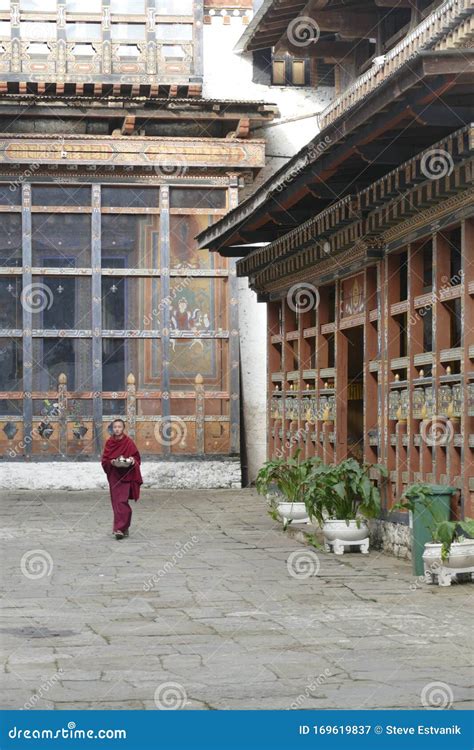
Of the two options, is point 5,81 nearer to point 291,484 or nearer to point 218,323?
point 218,323

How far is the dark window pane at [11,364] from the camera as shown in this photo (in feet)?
69.7

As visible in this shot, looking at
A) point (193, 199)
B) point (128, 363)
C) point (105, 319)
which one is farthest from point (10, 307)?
point (193, 199)

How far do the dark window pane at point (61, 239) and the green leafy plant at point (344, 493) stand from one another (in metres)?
9.37

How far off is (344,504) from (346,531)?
266mm

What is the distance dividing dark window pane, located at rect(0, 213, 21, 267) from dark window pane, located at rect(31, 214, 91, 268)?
0.84 feet

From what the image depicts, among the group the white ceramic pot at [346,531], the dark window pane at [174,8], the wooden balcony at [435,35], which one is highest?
the dark window pane at [174,8]

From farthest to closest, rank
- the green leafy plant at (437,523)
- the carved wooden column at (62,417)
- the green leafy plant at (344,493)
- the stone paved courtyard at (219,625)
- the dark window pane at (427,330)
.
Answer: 1. the carved wooden column at (62,417)
2. the green leafy plant at (344,493)
3. the dark window pane at (427,330)
4. the green leafy plant at (437,523)
5. the stone paved courtyard at (219,625)

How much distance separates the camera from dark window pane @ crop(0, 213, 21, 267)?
21.3 metres

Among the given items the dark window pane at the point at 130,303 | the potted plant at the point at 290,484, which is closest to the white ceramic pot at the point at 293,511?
the potted plant at the point at 290,484

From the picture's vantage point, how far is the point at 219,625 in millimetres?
8805

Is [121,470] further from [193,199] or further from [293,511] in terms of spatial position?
[193,199]

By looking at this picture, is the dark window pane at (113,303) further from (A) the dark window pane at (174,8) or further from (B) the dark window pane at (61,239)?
(A) the dark window pane at (174,8)

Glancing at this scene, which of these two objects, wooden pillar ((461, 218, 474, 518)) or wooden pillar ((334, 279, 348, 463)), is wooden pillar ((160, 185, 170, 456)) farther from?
wooden pillar ((461, 218, 474, 518))

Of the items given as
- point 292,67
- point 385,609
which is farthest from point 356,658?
point 292,67
